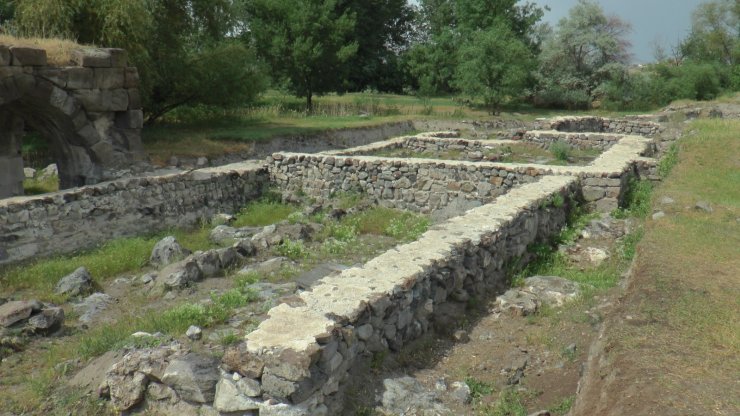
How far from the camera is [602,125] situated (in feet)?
72.7

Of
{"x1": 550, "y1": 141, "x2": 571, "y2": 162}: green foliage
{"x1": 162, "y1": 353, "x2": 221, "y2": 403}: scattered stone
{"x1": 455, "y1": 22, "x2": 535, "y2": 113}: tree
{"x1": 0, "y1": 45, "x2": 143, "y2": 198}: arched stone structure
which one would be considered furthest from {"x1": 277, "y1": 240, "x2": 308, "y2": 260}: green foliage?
{"x1": 455, "y1": 22, "x2": 535, "y2": 113}: tree

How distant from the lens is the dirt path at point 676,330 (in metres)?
3.53

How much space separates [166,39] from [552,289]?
1284cm

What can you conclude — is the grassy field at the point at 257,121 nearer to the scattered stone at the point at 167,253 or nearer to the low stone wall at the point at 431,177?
the low stone wall at the point at 431,177

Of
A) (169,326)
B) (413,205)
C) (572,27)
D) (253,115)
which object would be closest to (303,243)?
(413,205)

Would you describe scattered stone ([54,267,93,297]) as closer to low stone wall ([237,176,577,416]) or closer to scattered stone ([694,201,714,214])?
low stone wall ([237,176,577,416])

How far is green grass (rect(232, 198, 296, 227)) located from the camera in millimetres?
10953

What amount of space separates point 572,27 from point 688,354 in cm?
3675

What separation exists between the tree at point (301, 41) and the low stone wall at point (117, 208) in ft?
49.1

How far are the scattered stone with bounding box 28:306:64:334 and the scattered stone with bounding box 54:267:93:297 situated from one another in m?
1.20

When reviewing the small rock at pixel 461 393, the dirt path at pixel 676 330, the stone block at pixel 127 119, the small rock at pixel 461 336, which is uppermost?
the stone block at pixel 127 119

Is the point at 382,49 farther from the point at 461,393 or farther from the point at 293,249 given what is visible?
the point at 461,393

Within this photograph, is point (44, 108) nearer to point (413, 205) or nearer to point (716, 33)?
point (413, 205)

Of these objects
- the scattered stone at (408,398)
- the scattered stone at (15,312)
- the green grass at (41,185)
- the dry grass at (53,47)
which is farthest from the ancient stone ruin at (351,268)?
the green grass at (41,185)
